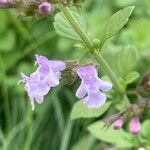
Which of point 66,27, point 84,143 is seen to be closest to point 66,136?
point 84,143

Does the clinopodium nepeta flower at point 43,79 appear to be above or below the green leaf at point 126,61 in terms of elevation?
above

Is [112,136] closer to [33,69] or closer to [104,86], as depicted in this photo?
[104,86]

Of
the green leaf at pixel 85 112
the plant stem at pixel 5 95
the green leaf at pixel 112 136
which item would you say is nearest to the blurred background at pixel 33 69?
the plant stem at pixel 5 95

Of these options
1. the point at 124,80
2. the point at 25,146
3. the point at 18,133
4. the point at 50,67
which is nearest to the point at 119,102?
the point at 124,80

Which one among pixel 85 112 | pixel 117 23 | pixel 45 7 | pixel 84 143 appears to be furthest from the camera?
pixel 84 143

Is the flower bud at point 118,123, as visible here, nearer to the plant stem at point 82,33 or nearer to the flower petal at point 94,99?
the plant stem at point 82,33

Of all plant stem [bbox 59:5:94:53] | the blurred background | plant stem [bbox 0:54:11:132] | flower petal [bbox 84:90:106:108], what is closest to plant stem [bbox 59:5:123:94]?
plant stem [bbox 59:5:94:53]

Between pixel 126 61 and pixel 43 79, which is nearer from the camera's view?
pixel 43 79
